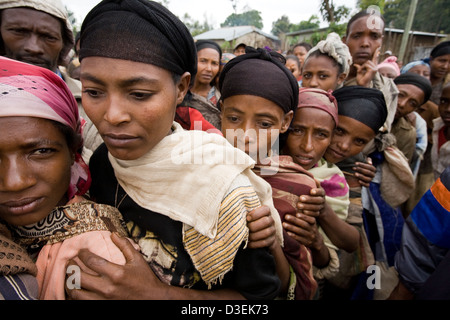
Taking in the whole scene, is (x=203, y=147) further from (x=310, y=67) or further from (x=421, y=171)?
(x=421, y=171)

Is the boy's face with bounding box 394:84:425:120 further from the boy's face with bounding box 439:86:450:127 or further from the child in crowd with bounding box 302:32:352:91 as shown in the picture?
the child in crowd with bounding box 302:32:352:91

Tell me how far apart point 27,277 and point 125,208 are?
450 mm

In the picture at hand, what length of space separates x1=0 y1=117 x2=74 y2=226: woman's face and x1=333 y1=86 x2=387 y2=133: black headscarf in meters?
2.17

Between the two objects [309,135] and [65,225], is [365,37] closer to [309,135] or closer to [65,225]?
[309,135]

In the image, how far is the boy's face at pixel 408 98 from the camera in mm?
3363

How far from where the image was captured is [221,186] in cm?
107

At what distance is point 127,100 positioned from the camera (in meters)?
1.03

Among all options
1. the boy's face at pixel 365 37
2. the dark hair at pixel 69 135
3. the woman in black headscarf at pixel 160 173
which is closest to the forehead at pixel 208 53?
the boy's face at pixel 365 37

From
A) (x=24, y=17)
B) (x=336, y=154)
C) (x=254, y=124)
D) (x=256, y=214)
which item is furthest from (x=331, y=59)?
(x=24, y=17)

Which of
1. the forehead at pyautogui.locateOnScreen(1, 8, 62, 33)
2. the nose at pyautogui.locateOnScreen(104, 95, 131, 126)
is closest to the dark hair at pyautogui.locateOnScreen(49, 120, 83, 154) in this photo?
the nose at pyautogui.locateOnScreen(104, 95, 131, 126)

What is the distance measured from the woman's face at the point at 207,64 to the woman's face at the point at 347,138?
2.41 metres

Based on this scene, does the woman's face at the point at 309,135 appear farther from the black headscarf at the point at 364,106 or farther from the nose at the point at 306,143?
the black headscarf at the point at 364,106

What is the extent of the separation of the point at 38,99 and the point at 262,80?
4.16ft
